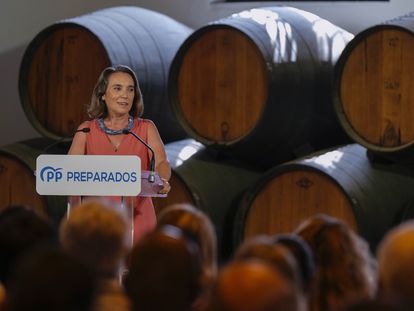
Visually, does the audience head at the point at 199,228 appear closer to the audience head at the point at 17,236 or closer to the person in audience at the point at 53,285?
the audience head at the point at 17,236

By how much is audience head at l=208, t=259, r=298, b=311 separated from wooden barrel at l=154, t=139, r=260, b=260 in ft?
12.4

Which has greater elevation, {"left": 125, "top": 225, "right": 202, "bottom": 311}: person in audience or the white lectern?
{"left": 125, "top": 225, "right": 202, "bottom": 311}: person in audience

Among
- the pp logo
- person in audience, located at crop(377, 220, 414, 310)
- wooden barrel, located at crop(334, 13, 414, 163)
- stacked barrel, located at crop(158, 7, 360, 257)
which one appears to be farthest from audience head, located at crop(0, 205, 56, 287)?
stacked barrel, located at crop(158, 7, 360, 257)

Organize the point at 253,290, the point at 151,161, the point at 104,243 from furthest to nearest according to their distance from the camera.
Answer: the point at 151,161
the point at 104,243
the point at 253,290

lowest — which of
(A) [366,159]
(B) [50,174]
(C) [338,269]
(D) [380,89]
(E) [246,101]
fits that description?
(A) [366,159]

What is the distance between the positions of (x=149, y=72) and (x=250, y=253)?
4.03 m

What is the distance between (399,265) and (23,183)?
4.01 m

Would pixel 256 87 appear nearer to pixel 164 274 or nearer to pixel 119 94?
pixel 119 94

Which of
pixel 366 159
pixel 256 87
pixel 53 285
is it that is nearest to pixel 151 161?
pixel 256 87

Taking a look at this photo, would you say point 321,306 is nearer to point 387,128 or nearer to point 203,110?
point 387,128

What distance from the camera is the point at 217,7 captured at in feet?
20.3

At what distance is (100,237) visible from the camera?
1.39 m

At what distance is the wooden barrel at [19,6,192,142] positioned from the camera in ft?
16.9

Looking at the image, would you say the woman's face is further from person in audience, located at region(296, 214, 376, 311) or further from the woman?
person in audience, located at region(296, 214, 376, 311)
